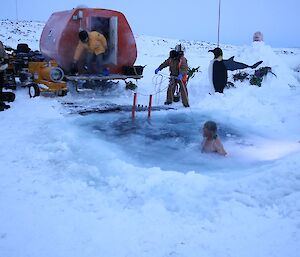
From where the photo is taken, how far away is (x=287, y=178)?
4.25 m

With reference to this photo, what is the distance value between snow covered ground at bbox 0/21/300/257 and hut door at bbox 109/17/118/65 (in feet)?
12.4

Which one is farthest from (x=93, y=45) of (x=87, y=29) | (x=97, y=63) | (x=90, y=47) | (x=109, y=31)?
(x=109, y=31)

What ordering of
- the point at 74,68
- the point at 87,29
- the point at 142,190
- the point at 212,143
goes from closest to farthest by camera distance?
the point at 142,190, the point at 212,143, the point at 87,29, the point at 74,68

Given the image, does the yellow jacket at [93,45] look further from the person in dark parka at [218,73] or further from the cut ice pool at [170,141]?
the person in dark parka at [218,73]

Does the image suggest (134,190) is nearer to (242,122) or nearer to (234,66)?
(242,122)

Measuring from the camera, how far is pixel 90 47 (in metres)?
10.3

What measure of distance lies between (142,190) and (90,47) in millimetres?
7076

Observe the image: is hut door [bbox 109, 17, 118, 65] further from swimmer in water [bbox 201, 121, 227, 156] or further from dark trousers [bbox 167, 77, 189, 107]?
swimmer in water [bbox 201, 121, 227, 156]

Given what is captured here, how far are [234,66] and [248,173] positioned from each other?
27.1ft

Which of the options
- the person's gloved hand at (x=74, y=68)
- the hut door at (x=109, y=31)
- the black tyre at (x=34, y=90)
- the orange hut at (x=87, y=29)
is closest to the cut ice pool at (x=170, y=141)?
the black tyre at (x=34, y=90)

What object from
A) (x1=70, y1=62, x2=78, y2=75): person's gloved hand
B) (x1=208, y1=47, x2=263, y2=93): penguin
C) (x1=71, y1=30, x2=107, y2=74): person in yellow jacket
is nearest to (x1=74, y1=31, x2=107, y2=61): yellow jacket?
(x1=71, y1=30, x2=107, y2=74): person in yellow jacket

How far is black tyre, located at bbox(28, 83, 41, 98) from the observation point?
9469 mm

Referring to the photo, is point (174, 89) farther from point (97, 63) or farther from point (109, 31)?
point (109, 31)

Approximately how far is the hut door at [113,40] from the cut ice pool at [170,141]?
3039 mm
